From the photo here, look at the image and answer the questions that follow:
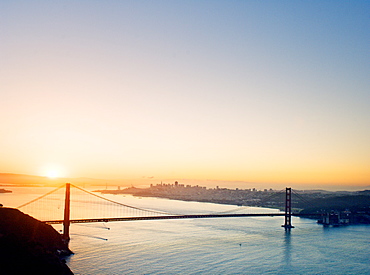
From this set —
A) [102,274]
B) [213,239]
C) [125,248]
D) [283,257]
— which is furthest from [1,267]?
[213,239]

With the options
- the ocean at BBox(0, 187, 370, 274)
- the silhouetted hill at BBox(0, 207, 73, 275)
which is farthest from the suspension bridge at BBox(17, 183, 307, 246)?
the silhouetted hill at BBox(0, 207, 73, 275)

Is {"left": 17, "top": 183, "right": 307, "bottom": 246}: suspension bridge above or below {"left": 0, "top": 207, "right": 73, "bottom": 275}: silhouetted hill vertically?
below

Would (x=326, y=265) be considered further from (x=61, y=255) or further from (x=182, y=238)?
(x=61, y=255)

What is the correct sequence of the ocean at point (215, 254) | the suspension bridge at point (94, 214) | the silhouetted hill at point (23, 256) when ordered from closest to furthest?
the silhouetted hill at point (23, 256) < the ocean at point (215, 254) < the suspension bridge at point (94, 214)

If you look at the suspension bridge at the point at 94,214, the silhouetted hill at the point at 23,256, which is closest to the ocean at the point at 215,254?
the suspension bridge at the point at 94,214

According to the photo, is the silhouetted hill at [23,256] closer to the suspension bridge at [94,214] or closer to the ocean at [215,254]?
the ocean at [215,254]

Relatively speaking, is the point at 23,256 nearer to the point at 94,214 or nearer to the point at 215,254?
the point at 215,254

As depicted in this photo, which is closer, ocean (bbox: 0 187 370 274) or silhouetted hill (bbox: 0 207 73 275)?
silhouetted hill (bbox: 0 207 73 275)

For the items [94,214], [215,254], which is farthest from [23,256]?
[94,214]

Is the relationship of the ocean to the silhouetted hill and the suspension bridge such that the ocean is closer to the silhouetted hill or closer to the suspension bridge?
the suspension bridge

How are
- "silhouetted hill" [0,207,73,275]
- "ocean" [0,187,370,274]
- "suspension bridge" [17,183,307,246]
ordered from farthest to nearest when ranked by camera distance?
"suspension bridge" [17,183,307,246] < "ocean" [0,187,370,274] < "silhouetted hill" [0,207,73,275]

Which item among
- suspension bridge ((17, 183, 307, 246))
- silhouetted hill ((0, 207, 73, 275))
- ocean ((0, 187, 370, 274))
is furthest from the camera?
suspension bridge ((17, 183, 307, 246))
